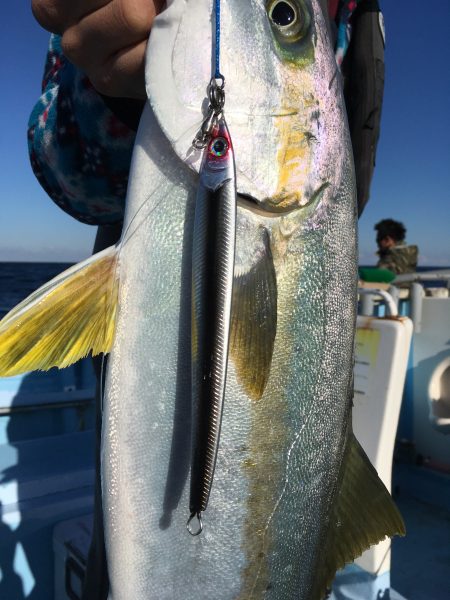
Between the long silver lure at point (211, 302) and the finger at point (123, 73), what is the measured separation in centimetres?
24

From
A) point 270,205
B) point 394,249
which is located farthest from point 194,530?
point 394,249

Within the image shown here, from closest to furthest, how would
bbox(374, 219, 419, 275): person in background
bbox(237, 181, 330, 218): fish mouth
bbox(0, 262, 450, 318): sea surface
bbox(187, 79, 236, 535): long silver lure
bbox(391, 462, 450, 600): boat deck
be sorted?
bbox(187, 79, 236, 535): long silver lure, bbox(237, 181, 330, 218): fish mouth, bbox(391, 462, 450, 600): boat deck, bbox(374, 219, 419, 275): person in background, bbox(0, 262, 450, 318): sea surface

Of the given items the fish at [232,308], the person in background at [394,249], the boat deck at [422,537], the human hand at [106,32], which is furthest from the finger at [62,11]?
the person in background at [394,249]

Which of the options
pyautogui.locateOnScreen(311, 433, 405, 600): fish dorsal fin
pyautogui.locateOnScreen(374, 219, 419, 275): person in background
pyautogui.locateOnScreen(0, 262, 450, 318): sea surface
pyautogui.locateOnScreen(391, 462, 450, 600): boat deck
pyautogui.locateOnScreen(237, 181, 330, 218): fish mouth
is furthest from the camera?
pyautogui.locateOnScreen(0, 262, 450, 318): sea surface

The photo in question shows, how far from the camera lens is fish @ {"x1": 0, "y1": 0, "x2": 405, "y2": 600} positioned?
0.95 metres

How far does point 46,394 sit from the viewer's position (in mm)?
3463

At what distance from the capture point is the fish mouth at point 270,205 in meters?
0.96

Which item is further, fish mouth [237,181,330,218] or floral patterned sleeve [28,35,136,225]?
floral patterned sleeve [28,35,136,225]

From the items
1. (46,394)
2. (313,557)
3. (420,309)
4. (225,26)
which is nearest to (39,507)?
(46,394)

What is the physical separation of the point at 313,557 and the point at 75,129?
3.89ft

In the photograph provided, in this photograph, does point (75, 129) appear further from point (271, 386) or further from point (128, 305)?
point (271, 386)

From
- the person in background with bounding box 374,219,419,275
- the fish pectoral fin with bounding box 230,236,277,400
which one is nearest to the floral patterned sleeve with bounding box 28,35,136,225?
the fish pectoral fin with bounding box 230,236,277,400

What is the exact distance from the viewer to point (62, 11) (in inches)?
36.9

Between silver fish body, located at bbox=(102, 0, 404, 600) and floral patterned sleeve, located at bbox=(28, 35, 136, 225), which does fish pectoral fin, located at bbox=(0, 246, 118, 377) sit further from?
floral patterned sleeve, located at bbox=(28, 35, 136, 225)
